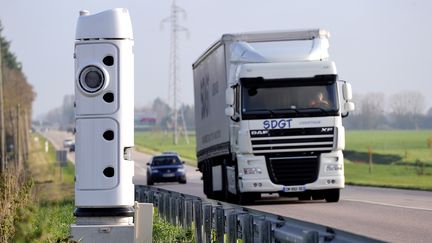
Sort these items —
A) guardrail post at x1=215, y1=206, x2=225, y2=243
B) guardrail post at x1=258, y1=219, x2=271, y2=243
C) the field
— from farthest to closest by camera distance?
the field, guardrail post at x1=215, y1=206, x2=225, y2=243, guardrail post at x1=258, y1=219, x2=271, y2=243

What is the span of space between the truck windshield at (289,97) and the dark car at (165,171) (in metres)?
31.6

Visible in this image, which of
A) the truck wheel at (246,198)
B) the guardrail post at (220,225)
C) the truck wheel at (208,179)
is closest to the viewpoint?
the guardrail post at (220,225)

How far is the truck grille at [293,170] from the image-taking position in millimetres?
26594

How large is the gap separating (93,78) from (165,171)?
151 ft

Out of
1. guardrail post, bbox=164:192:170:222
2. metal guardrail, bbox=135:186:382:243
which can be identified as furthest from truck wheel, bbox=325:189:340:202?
metal guardrail, bbox=135:186:382:243

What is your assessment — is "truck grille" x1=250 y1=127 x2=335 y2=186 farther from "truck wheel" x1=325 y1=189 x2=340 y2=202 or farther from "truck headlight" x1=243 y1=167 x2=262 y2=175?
"truck wheel" x1=325 y1=189 x2=340 y2=202

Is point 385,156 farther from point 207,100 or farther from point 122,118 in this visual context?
point 122,118

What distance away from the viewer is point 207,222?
1566 cm

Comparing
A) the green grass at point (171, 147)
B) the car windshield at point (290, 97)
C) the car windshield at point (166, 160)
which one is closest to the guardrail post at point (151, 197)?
the car windshield at point (290, 97)

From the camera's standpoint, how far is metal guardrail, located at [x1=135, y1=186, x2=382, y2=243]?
30.7ft

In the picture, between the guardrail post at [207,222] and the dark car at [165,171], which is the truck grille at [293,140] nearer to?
the guardrail post at [207,222]

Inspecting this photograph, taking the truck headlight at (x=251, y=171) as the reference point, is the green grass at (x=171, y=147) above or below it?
above

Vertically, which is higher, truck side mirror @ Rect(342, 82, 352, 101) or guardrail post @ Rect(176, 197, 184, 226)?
truck side mirror @ Rect(342, 82, 352, 101)

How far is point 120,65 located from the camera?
12.6 m
